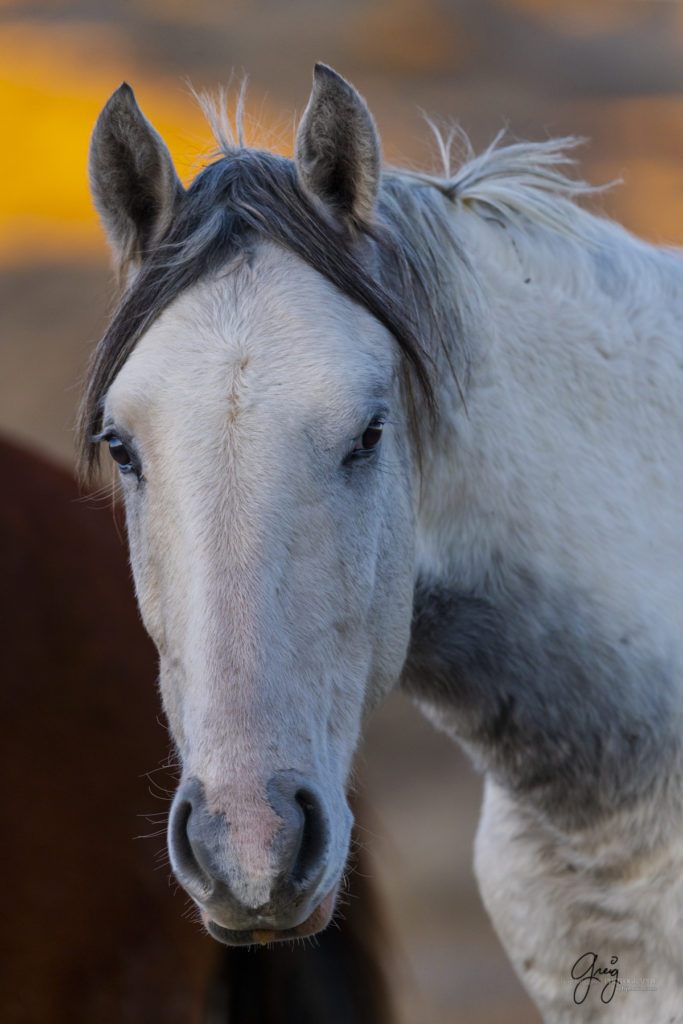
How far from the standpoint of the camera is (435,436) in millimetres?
1856

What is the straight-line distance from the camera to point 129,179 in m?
1.84

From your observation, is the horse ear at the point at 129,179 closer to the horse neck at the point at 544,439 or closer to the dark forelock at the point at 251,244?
the dark forelock at the point at 251,244

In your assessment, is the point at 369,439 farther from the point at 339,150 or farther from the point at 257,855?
the point at 257,855

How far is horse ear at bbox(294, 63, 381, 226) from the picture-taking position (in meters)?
1.69

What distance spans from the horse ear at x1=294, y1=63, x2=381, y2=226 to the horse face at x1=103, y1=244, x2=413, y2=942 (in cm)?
16

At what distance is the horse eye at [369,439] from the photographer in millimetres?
1647

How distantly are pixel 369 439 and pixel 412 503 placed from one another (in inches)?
7.9

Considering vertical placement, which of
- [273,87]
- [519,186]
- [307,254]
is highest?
[273,87]

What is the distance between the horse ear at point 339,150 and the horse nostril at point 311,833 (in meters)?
0.99

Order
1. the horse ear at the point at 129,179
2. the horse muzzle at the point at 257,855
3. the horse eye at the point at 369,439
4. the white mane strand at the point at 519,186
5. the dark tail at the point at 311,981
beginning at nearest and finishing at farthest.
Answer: the horse muzzle at the point at 257,855
the horse eye at the point at 369,439
the horse ear at the point at 129,179
the white mane strand at the point at 519,186
the dark tail at the point at 311,981

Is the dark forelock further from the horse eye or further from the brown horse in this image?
the brown horse

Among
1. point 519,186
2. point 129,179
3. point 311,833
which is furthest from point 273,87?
point 311,833

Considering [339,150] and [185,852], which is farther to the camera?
[339,150]

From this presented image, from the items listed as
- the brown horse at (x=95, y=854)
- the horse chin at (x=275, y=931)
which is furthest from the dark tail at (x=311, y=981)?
the horse chin at (x=275, y=931)
